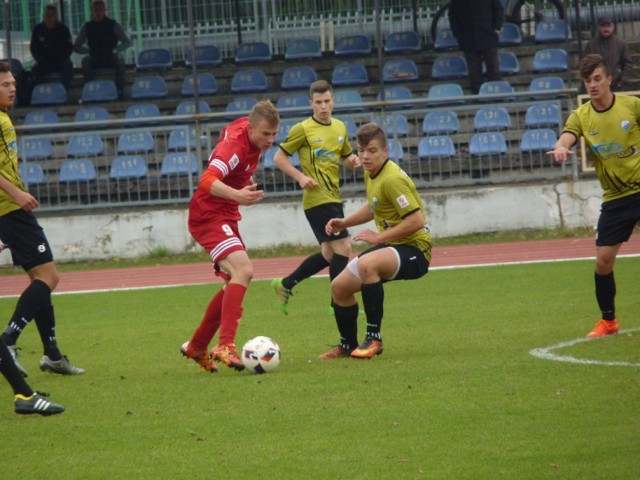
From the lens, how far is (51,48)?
24.3 meters

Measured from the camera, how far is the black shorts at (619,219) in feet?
29.9

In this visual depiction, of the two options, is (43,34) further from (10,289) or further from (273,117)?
(273,117)

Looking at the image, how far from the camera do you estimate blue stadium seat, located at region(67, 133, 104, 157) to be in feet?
64.3

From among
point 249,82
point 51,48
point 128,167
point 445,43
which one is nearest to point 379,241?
point 128,167

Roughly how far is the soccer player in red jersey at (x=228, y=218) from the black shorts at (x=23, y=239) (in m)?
1.13

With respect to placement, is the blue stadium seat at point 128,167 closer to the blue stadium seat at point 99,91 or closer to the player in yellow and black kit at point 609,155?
the blue stadium seat at point 99,91

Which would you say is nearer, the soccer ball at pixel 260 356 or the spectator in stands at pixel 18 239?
the soccer ball at pixel 260 356

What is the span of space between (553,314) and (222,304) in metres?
3.43

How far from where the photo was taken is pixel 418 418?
6.57 metres

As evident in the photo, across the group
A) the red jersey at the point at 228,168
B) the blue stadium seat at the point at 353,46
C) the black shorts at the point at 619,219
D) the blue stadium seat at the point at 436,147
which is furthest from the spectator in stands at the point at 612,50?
the red jersey at the point at 228,168

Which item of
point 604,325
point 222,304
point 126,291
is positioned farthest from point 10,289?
point 604,325

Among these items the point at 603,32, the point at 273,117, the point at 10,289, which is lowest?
the point at 10,289

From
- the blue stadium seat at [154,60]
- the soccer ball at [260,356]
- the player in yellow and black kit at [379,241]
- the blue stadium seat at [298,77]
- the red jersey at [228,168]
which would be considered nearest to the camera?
the soccer ball at [260,356]

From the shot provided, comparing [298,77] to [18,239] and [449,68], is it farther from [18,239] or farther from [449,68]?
[18,239]
